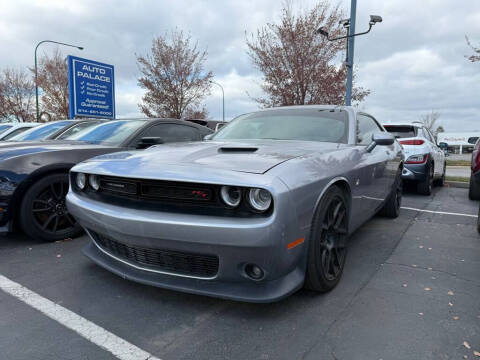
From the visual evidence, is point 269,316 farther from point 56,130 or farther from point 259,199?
point 56,130

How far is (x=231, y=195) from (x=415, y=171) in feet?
18.3

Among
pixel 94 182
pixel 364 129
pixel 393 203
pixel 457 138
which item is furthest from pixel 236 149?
pixel 457 138

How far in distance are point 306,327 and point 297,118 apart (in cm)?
206

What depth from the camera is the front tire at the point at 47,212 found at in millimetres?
3347

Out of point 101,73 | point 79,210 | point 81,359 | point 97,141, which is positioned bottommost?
point 81,359

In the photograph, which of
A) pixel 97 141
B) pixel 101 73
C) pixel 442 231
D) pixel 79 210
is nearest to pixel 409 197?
pixel 442 231

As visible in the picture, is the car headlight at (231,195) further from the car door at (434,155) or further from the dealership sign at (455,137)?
the dealership sign at (455,137)

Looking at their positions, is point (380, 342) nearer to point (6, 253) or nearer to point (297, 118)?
point (297, 118)

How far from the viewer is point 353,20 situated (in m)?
9.93

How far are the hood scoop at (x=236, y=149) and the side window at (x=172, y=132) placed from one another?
189 cm

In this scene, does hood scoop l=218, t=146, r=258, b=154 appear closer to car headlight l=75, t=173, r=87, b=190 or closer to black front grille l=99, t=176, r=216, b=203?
black front grille l=99, t=176, r=216, b=203

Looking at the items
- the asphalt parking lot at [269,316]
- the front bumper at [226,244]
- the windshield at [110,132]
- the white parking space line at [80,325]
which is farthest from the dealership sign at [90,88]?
the front bumper at [226,244]

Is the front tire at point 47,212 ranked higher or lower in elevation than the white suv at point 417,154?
lower

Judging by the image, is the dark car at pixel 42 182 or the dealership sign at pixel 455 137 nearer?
the dark car at pixel 42 182
